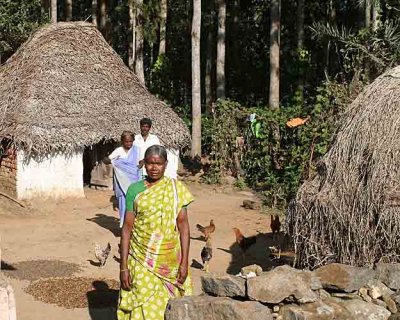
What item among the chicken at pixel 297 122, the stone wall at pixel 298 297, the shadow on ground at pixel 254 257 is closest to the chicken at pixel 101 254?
the shadow on ground at pixel 254 257

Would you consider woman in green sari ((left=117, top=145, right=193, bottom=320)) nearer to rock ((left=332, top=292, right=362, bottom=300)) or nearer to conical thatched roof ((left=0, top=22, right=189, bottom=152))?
rock ((left=332, top=292, right=362, bottom=300))

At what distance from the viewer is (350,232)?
6.25 metres

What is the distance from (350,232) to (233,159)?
10.3 m

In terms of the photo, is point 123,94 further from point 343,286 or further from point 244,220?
point 343,286

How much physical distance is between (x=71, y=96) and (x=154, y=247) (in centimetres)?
1035

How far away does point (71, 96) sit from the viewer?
1423 cm

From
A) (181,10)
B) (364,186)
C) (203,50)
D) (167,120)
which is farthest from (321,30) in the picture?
(181,10)

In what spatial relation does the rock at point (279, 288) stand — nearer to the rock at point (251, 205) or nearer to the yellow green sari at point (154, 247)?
the yellow green sari at point (154, 247)

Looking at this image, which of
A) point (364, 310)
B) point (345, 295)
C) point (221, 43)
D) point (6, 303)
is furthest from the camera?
point (221, 43)

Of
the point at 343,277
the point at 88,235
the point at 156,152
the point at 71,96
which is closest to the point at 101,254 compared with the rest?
the point at 88,235

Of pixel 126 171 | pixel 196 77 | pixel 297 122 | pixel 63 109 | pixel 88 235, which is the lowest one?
pixel 88 235

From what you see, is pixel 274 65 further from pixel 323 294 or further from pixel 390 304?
pixel 323 294

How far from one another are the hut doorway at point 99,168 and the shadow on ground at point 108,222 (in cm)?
262

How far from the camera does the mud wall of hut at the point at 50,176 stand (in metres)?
13.0
